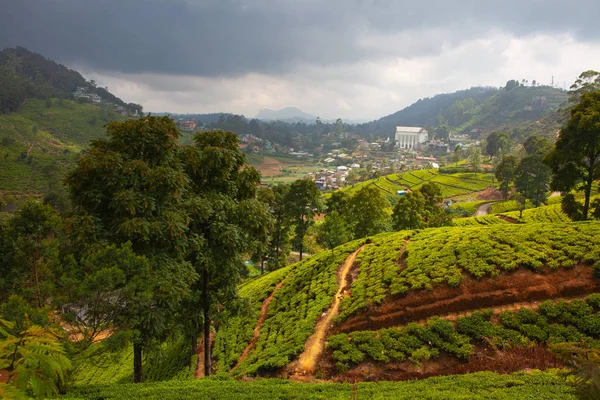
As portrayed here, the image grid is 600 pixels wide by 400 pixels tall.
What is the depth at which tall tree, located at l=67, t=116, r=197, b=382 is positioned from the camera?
28.1 feet

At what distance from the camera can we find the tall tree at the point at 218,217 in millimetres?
10859

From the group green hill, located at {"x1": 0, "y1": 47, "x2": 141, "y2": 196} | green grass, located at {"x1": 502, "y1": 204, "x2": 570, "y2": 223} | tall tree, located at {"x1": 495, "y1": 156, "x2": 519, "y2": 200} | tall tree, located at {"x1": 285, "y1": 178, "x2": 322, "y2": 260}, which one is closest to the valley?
tall tree, located at {"x1": 285, "y1": 178, "x2": 322, "y2": 260}

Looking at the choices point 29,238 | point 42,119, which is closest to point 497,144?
point 29,238

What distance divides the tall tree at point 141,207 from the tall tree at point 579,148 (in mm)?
19556

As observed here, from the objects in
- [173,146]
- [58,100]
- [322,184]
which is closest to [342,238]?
[173,146]

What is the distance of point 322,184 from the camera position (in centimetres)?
11169

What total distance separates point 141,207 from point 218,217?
2552 millimetres

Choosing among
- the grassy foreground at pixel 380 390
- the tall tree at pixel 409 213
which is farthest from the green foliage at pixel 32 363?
the tall tree at pixel 409 213

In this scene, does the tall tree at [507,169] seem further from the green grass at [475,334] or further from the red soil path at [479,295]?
the green grass at [475,334]

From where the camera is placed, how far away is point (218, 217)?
35.7 ft

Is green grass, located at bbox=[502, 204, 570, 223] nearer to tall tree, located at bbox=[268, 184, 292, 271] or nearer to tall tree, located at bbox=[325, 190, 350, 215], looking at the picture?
tall tree, located at bbox=[325, 190, 350, 215]

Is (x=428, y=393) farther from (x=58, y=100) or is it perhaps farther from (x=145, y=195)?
(x=58, y=100)

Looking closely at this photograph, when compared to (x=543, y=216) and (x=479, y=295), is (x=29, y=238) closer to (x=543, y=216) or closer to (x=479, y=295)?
(x=479, y=295)

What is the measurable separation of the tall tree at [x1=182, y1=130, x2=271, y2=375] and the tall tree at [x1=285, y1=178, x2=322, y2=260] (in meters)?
15.8
